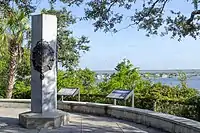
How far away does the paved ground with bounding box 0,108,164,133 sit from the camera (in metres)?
8.13

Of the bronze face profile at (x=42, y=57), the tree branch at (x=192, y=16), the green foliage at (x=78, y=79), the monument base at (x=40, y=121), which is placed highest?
the tree branch at (x=192, y=16)

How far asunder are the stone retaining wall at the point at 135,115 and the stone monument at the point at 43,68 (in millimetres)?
1692

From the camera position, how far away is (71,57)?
1981 centimetres

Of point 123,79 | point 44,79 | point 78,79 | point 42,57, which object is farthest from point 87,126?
point 78,79

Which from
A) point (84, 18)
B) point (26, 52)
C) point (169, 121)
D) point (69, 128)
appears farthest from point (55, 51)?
point (26, 52)

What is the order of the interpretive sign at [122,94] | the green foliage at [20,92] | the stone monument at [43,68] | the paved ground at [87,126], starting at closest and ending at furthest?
the paved ground at [87,126] < the stone monument at [43,68] < the interpretive sign at [122,94] < the green foliage at [20,92]

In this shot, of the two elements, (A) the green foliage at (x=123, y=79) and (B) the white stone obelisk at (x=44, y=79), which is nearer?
(B) the white stone obelisk at (x=44, y=79)

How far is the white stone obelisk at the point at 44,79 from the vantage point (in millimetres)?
8894

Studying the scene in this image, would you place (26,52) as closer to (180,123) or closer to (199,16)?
(199,16)

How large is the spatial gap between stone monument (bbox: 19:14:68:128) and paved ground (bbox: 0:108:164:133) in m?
0.38

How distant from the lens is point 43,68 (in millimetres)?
8945

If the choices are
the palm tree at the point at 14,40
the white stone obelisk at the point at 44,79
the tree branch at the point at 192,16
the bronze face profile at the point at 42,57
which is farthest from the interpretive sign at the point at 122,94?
the palm tree at the point at 14,40

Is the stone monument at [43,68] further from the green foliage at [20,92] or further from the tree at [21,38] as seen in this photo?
the green foliage at [20,92]

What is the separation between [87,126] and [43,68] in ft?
5.87
